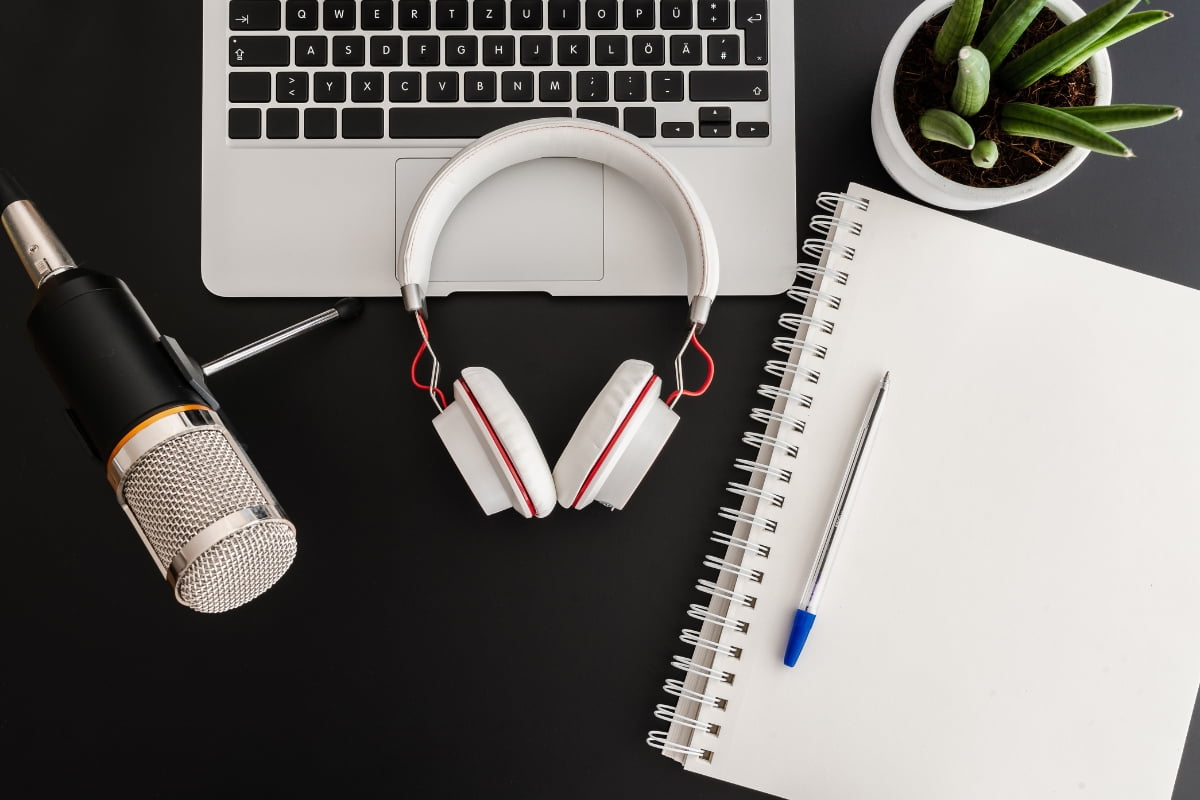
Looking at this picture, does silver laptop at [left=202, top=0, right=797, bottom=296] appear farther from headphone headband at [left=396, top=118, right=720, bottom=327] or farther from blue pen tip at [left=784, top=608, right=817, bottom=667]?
blue pen tip at [left=784, top=608, right=817, bottom=667]

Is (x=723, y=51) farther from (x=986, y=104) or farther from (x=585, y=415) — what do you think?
(x=585, y=415)

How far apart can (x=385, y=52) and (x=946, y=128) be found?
1.53ft

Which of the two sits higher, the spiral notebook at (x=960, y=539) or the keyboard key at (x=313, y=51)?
the keyboard key at (x=313, y=51)

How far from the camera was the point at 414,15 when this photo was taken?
28.5 inches

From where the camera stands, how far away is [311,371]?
735 millimetres

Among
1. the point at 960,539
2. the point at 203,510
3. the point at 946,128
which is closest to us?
the point at 203,510

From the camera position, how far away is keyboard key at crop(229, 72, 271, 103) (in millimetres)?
719

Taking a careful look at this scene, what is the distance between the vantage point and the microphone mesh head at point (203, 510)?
0.50 meters

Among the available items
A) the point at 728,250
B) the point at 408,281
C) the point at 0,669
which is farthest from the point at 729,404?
the point at 0,669

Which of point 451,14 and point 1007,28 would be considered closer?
point 1007,28

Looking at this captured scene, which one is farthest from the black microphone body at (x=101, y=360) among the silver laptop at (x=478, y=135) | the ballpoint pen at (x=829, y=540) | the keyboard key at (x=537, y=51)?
the ballpoint pen at (x=829, y=540)

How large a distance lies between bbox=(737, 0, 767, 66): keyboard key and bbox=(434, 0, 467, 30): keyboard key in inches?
9.5

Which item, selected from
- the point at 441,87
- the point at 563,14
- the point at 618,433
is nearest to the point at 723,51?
the point at 563,14

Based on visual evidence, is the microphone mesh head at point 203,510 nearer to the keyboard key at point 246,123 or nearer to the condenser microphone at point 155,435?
the condenser microphone at point 155,435
